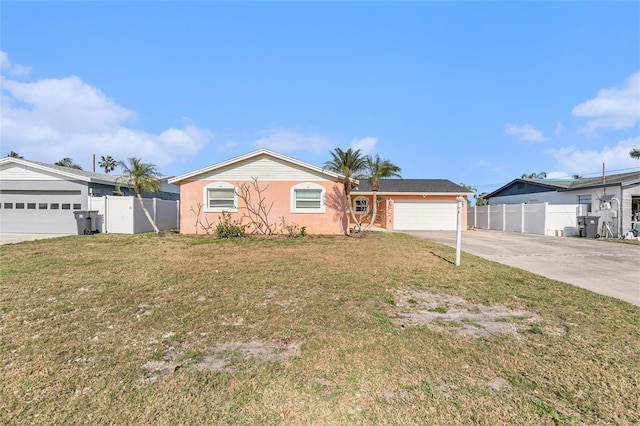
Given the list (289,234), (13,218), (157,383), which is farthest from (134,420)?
(13,218)

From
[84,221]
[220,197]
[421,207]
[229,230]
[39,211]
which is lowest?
[229,230]

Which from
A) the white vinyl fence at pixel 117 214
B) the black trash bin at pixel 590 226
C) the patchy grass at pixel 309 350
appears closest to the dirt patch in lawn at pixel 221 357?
the patchy grass at pixel 309 350

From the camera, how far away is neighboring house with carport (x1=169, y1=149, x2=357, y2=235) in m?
14.4

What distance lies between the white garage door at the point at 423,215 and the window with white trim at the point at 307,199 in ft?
27.5

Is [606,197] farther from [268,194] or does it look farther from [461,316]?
[461,316]

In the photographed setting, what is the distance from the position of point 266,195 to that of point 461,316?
1113cm

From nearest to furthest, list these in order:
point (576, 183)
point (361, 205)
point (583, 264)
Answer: point (583, 264)
point (576, 183)
point (361, 205)

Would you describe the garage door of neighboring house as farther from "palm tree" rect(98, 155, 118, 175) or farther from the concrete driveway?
"palm tree" rect(98, 155, 118, 175)

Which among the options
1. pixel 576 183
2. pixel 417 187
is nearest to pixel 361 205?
pixel 417 187

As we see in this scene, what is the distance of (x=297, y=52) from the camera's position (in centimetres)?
1362

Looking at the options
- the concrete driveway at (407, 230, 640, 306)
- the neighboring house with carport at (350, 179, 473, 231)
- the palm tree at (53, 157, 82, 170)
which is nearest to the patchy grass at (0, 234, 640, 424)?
the concrete driveway at (407, 230, 640, 306)

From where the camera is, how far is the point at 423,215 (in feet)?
69.4

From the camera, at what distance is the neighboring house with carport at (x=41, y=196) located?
51.9 feet

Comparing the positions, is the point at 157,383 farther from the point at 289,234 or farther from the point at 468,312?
the point at 289,234
